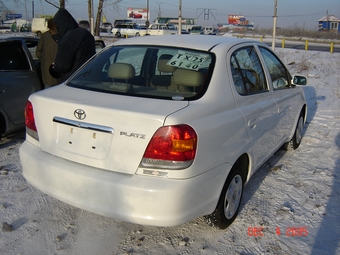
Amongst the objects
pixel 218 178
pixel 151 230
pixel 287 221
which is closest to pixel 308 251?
pixel 287 221

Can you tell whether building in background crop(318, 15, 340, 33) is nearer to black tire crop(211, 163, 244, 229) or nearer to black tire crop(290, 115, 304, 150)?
black tire crop(290, 115, 304, 150)

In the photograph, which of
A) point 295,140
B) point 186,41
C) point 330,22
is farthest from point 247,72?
point 330,22

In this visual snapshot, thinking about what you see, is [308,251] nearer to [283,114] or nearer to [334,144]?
[283,114]

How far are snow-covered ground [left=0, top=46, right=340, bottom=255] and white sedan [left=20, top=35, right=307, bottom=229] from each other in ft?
0.85

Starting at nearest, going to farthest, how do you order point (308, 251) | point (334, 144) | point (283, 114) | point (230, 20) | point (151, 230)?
1. point (308, 251)
2. point (151, 230)
3. point (283, 114)
4. point (334, 144)
5. point (230, 20)

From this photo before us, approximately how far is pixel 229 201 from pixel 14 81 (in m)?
3.69

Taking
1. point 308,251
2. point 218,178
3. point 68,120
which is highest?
point 68,120

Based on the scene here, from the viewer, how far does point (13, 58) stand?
539cm

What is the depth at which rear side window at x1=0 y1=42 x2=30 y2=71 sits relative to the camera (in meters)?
5.27

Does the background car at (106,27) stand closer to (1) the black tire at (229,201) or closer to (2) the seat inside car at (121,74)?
(2) the seat inside car at (121,74)

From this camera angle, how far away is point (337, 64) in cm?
1541

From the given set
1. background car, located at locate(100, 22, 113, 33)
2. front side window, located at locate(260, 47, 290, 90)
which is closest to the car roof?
front side window, located at locate(260, 47, 290, 90)

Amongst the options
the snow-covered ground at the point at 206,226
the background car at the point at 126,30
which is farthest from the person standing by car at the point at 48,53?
the background car at the point at 126,30

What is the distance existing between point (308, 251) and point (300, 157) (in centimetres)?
238
